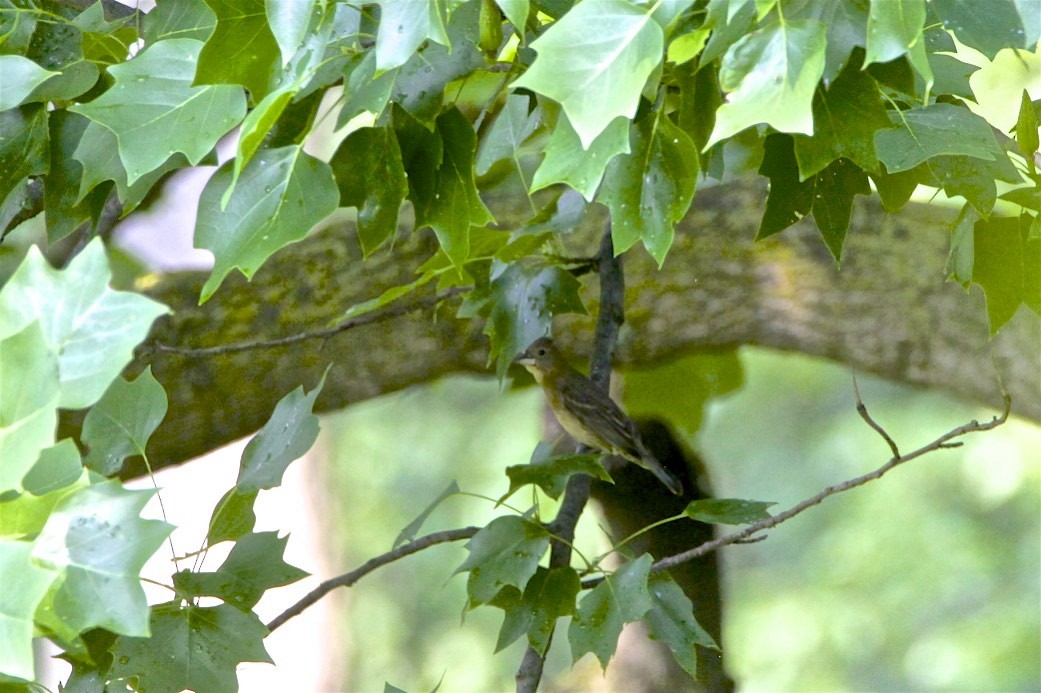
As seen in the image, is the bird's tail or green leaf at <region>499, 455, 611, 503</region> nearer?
green leaf at <region>499, 455, 611, 503</region>

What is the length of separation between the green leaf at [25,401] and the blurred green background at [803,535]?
2854mm

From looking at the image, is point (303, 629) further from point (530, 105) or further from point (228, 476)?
point (530, 105)

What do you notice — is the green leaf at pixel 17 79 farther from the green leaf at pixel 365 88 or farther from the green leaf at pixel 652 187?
the green leaf at pixel 652 187

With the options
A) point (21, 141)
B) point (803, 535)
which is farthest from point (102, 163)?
point (803, 535)

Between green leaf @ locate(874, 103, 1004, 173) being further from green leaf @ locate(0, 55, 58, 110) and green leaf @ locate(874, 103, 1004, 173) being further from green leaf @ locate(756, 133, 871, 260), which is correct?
green leaf @ locate(0, 55, 58, 110)

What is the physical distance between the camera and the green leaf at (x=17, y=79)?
0.85 m

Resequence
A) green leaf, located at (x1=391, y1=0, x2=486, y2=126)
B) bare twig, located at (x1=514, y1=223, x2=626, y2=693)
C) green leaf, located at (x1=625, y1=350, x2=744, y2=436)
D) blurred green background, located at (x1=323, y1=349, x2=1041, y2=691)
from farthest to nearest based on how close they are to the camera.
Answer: blurred green background, located at (x1=323, y1=349, x2=1041, y2=691)
green leaf, located at (x1=625, y1=350, x2=744, y2=436)
bare twig, located at (x1=514, y1=223, x2=626, y2=693)
green leaf, located at (x1=391, y1=0, x2=486, y2=126)

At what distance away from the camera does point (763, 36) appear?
0.64m

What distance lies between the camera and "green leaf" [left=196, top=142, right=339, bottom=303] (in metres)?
0.79

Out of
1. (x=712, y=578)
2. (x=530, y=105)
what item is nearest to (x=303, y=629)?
(x=712, y=578)

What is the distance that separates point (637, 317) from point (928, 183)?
1126 mm

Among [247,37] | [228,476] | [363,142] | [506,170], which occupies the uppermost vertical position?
[247,37]

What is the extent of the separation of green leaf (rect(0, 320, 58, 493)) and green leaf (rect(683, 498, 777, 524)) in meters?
0.79

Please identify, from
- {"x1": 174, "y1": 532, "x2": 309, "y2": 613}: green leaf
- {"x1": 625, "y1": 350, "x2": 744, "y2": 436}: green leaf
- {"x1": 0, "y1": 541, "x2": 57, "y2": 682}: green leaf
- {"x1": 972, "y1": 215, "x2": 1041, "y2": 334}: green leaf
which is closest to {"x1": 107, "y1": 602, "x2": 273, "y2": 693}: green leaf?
{"x1": 174, "y1": 532, "x2": 309, "y2": 613}: green leaf
